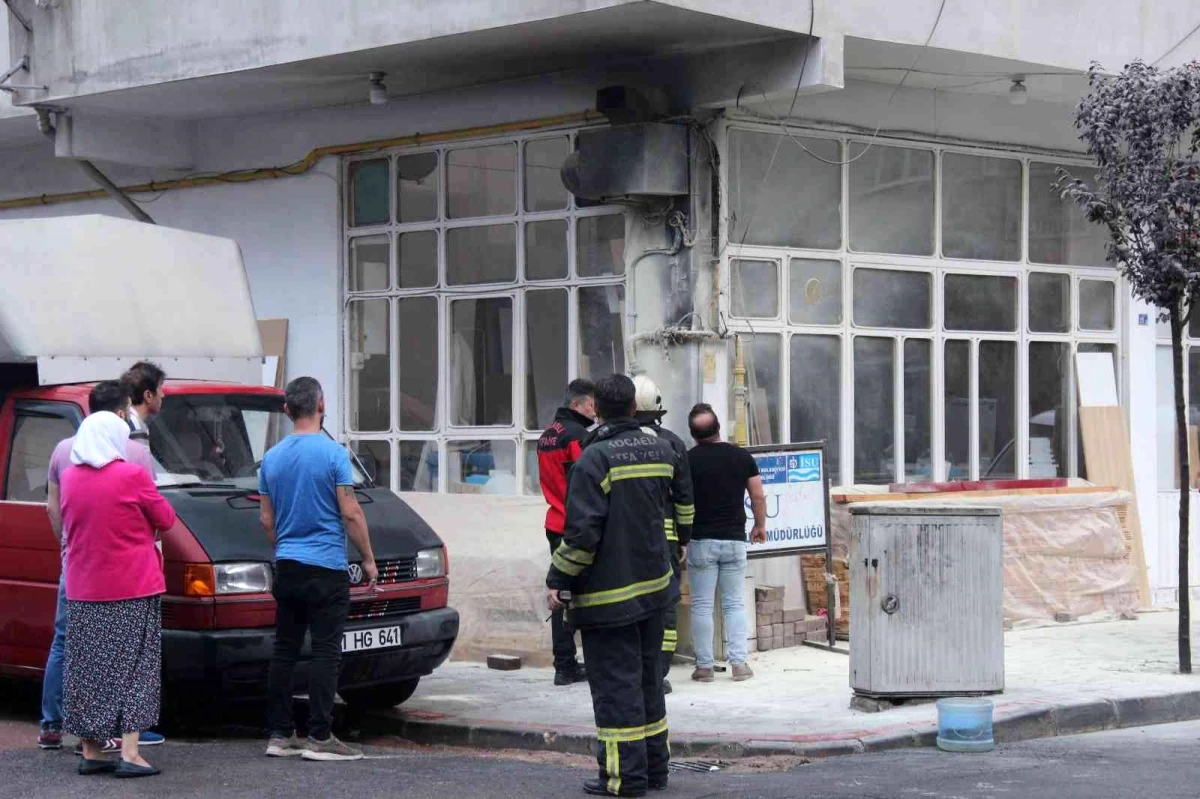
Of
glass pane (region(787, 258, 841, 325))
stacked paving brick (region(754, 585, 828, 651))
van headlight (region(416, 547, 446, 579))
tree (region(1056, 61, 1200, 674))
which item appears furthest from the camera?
glass pane (region(787, 258, 841, 325))

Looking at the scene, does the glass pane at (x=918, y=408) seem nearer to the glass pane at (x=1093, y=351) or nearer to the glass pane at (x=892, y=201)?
the glass pane at (x=892, y=201)

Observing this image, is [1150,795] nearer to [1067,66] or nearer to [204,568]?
[204,568]

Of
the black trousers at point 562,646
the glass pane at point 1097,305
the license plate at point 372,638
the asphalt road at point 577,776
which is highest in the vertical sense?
the glass pane at point 1097,305

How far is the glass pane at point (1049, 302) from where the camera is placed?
45.5ft

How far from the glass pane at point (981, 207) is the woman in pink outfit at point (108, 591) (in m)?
7.55

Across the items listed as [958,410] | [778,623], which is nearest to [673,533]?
[778,623]

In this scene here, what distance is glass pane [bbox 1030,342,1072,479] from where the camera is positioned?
13.9 meters

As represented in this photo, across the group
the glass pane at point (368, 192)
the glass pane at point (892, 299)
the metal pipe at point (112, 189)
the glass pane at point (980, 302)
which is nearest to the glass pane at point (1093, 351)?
the glass pane at point (980, 302)

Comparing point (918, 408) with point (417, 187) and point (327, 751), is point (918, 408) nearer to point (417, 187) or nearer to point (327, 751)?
point (417, 187)

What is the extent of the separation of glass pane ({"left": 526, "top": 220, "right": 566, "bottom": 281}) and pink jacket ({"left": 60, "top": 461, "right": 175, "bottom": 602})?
5.32 meters

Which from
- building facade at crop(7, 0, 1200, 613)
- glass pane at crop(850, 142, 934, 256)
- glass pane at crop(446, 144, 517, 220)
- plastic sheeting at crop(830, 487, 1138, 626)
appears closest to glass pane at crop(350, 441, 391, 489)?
building facade at crop(7, 0, 1200, 613)

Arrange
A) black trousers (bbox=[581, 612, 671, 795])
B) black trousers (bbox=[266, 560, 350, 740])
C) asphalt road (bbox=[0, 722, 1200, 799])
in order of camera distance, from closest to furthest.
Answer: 1. black trousers (bbox=[581, 612, 671, 795])
2. asphalt road (bbox=[0, 722, 1200, 799])
3. black trousers (bbox=[266, 560, 350, 740])

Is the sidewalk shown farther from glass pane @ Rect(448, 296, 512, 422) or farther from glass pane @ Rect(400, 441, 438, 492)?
glass pane @ Rect(448, 296, 512, 422)

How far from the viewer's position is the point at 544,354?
12734 millimetres
